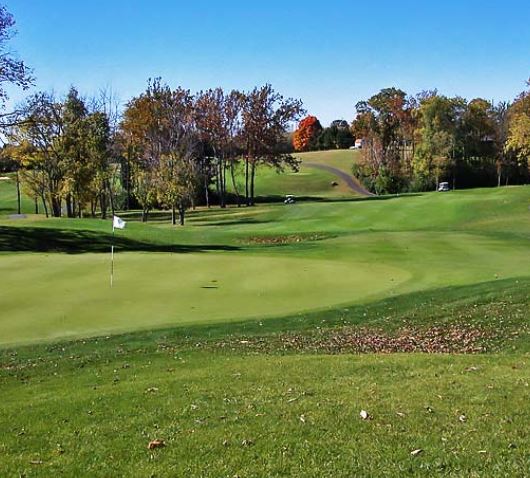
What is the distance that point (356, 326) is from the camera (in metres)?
14.0

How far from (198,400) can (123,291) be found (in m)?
9.69

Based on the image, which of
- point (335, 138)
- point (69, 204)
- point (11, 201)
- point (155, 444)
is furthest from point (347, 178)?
point (155, 444)

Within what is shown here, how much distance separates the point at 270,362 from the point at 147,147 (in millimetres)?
51307

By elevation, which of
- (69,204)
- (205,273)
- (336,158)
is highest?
(336,158)

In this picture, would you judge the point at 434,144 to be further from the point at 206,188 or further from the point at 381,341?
the point at 381,341

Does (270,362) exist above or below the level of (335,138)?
below

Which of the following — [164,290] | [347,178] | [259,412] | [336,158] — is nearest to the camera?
[259,412]

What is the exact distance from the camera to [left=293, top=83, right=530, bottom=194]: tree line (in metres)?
82.5

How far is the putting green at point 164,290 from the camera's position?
1429 cm

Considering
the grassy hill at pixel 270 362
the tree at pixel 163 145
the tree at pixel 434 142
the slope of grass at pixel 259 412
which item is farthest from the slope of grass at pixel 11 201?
the slope of grass at pixel 259 412

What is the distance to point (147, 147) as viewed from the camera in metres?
59.4

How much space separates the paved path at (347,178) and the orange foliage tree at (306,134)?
32.3 m

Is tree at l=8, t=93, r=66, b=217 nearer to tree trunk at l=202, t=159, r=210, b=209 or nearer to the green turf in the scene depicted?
tree trunk at l=202, t=159, r=210, b=209

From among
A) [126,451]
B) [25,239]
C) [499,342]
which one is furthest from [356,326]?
[25,239]
